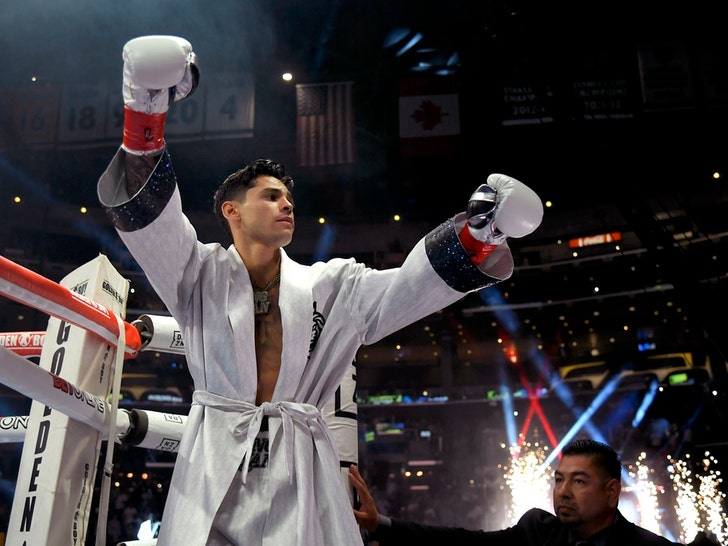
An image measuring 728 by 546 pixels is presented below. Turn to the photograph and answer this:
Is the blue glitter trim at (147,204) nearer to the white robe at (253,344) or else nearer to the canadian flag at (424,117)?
the white robe at (253,344)

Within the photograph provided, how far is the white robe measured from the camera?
4.19 feet

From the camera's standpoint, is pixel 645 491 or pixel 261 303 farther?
pixel 645 491

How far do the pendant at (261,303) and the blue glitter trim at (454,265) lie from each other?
375mm

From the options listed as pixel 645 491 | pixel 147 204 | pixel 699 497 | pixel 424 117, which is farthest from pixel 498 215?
pixel 645 491

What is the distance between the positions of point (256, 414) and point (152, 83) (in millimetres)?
654

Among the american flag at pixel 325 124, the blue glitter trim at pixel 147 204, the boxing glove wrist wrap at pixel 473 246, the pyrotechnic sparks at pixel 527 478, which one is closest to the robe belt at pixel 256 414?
the blue glitter trim at pixel 147 204

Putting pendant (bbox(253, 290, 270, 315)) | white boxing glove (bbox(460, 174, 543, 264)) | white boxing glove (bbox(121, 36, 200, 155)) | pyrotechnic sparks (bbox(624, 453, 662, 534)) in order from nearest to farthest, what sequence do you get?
1. white boxing glove (bbox(121, 36, 200, 155))
2. white boxing glove (bbox(460, 174, 543, 264))
3. pendant (bbox(253, 290, 270, 315))
4. pyrotechnic sparks (bbox(624, 453, 662, 534))

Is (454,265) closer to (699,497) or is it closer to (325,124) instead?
(325,124)

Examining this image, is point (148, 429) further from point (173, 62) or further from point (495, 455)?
point (495, 455)

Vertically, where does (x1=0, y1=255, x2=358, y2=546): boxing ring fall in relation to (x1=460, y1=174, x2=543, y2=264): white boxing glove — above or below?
below

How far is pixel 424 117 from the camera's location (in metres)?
8.89

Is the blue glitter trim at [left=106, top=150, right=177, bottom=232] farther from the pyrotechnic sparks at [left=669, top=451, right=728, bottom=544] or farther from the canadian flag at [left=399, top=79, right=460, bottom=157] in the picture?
the pyrotechnic sparks at [left=669, top=451, right=728, bottom=544]

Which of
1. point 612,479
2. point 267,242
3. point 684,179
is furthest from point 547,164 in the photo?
point 267,242

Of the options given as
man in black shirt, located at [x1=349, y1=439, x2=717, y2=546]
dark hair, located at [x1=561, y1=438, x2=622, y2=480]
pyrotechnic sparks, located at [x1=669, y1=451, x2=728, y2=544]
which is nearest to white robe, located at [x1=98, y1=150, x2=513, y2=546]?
man in black shirt, located at [x1=349, y1=439, x2=717, y2=546]
